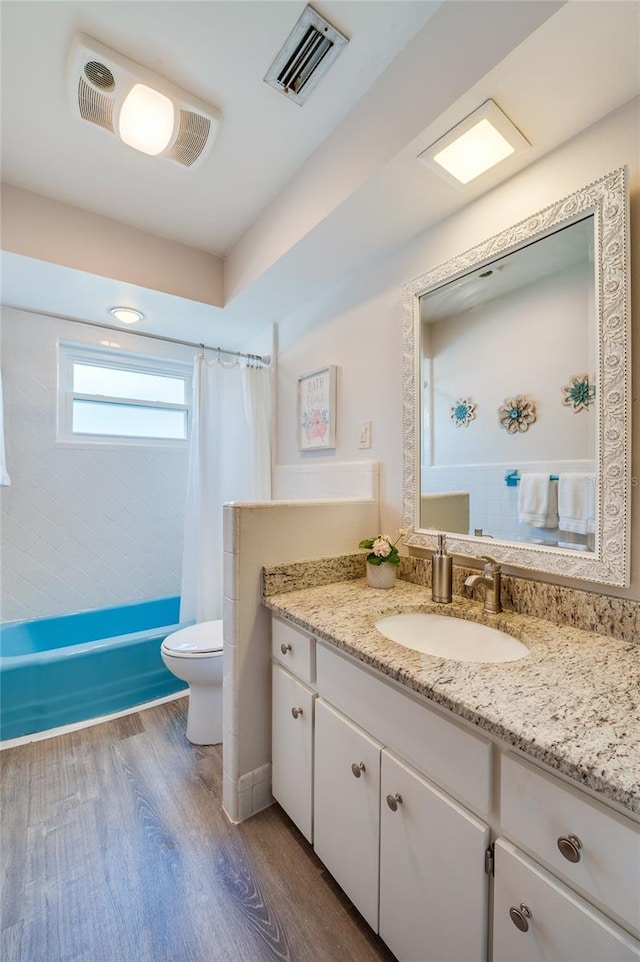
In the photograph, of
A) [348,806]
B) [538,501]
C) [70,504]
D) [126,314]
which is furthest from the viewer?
[70,504]

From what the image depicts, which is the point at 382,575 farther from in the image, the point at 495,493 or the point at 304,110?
the point at 304,110

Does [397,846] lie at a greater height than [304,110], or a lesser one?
lesser

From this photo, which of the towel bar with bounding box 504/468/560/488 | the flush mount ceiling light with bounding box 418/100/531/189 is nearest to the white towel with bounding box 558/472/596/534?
the towel bar with bounding box 504/468/560/488

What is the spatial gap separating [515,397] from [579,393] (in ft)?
0.59

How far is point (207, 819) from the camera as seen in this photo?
4.35 feet

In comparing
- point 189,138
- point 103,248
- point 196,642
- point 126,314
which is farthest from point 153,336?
point 196,642

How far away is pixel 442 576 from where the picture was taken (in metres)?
1.24

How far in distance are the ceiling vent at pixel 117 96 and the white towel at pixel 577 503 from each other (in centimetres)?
169

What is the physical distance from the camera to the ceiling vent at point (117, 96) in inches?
44.4

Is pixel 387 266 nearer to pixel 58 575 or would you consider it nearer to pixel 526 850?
pixel 526 850

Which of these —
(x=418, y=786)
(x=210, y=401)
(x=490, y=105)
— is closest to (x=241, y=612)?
(x=418, y=786)

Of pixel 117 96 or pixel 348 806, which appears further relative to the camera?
pixel 117 96

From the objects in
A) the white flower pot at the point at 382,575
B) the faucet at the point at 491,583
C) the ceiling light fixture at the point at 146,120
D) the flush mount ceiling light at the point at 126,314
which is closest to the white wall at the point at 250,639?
the white flower pot at the point at 382,575

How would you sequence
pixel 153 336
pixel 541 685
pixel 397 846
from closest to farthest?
pixel 541 685 → pixel 397 846 → pixel 153 336
